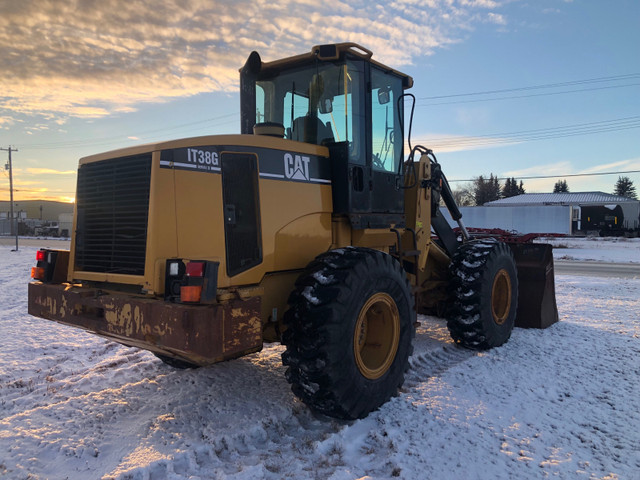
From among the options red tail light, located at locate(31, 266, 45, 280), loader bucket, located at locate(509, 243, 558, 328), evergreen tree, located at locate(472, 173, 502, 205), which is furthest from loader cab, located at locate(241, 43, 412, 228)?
evergreen tree, located at locate(472, 173, 502, 205)

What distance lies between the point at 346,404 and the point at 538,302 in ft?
14.9

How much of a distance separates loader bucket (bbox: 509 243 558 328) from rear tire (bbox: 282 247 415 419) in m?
3.69

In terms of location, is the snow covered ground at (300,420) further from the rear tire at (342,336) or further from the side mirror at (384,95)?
the side mirror at (384,95)

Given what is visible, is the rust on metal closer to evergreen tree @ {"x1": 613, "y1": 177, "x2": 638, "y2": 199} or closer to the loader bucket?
the loader bucket

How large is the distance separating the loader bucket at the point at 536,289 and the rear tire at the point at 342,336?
3.69 m

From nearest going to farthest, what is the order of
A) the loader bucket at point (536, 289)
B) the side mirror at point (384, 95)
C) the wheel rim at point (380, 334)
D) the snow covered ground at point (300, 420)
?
the snow covered ground at point (300, 420) → the wheel rim at point (380, 334) → the side mirror at point (384, 95) → the loader bucket at point (536, 289)

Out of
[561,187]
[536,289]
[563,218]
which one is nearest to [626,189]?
[561,187]

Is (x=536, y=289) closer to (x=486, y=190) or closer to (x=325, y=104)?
(x=325, y=104)

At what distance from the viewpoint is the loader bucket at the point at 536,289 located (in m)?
7.03

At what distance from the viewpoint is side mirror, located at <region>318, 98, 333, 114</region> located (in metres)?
4.59

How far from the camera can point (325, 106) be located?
4.62 meters

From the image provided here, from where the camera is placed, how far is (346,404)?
367 centimetres

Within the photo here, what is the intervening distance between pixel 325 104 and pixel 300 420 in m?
2.90

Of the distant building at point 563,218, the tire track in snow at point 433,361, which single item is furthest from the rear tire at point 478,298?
the distant building at point 563,218
